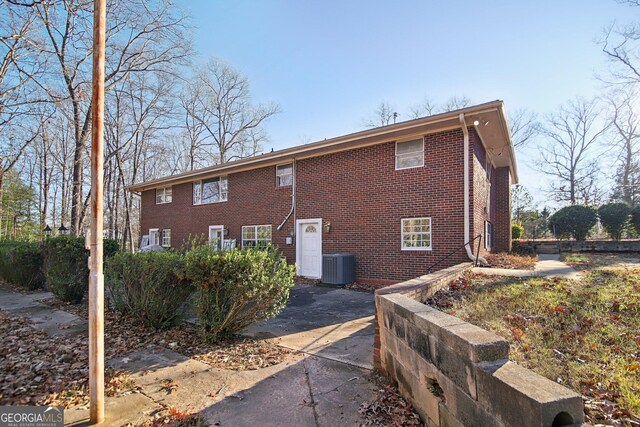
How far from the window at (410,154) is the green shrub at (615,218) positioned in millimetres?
11708

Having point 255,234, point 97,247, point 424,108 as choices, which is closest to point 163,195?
point 255,234

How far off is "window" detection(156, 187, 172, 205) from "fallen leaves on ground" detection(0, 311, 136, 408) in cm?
1274

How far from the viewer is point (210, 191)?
50.3 feet

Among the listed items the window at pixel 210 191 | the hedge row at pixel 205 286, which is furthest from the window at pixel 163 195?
the hedge row at pixel 205 286

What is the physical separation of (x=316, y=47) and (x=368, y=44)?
1810mm

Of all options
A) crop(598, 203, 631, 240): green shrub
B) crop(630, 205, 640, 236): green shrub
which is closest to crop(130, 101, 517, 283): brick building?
crop(598, 203, 631, 240): green shrub

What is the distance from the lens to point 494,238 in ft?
45.8

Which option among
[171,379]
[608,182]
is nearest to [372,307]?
[171,379]

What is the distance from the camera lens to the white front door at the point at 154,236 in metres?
17.6

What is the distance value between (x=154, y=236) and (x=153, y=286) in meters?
14.3

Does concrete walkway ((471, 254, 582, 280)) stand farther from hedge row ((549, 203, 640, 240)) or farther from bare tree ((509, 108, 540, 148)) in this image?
bare tree ((509, 108, 540, 148))

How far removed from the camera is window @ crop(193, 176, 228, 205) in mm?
14741

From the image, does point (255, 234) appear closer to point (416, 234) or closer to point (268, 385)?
point (416, 234)

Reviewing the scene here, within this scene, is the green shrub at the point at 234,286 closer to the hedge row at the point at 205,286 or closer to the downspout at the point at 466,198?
the hedge row at the point at 205,286
